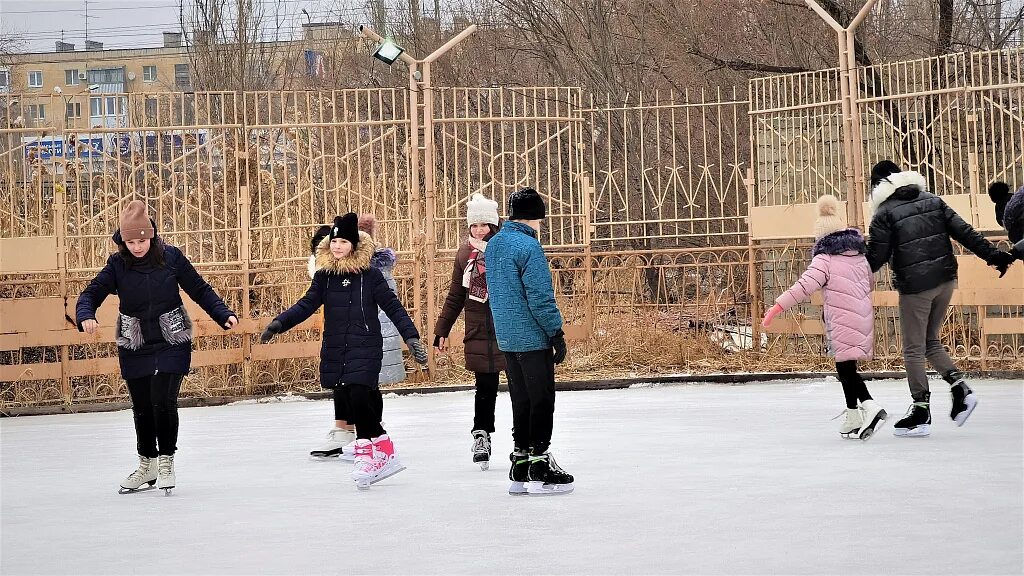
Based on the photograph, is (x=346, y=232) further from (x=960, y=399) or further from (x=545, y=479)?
(x=960, y=399)

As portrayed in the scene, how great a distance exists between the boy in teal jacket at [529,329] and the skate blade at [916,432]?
3196mm

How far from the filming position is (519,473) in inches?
337

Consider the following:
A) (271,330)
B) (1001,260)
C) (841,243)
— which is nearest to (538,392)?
(271,330)

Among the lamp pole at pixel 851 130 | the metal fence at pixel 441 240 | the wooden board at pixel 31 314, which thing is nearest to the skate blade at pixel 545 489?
the metal fence at pixel 441 240

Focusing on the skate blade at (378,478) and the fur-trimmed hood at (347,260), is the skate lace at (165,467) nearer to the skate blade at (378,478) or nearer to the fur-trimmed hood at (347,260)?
the skate blade at (378,478)

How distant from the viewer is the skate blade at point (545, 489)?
27.6 feet

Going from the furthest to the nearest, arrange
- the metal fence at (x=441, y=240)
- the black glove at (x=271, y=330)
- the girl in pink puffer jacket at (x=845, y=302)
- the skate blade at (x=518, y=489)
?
1. the metal fence at (x=441, y=240)
2. the girl in pink puffer jacket at (x=845, y=302)
3. the black glove at (x=271, y=330)
4. the skate blade at (x=518, y=489)

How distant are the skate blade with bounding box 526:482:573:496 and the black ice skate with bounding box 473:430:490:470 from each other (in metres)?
1.14

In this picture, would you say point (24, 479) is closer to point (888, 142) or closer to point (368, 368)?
point (368, 368)

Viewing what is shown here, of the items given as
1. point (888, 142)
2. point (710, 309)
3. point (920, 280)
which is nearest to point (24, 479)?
point (920, 280)

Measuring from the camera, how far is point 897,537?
671 centimetres

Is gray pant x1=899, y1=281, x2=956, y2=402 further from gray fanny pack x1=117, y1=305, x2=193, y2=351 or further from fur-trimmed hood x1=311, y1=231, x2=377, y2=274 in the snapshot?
gray fanny pack x1=117, y1=305, x2=193, y2=351

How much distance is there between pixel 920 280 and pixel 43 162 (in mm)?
9919

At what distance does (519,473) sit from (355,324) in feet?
5.05
